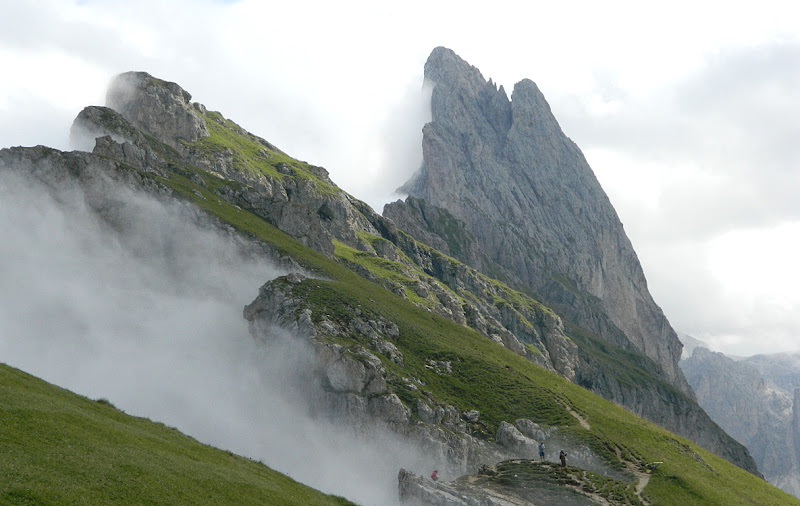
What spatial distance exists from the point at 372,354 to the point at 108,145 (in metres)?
94.3

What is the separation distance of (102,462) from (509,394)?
8125 cm

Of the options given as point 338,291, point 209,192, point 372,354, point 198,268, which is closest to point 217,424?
point 372,354

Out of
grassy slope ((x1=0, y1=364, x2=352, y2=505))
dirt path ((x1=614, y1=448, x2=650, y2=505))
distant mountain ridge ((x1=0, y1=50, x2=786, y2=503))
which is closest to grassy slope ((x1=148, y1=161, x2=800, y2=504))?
distant mountain ridge ((x1=0, y1=50, x2=786, y2=503))

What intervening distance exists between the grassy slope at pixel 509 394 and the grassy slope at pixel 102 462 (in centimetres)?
4839

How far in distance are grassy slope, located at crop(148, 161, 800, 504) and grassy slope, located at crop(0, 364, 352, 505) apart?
48.4 metres

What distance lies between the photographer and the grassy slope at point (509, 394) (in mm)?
84562

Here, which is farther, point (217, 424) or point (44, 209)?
point (44, 209)

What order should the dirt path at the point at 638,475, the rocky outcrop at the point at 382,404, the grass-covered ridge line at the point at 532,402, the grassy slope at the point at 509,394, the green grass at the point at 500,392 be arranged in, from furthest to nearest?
1. the rocky outcrop at the point at 382,404
2. the green grass at the point at 500,392
3. the grassy slope at the point at 509,394
4. the grass-covered ridge line at the point at 532,402
5. the dirt path at the point at 638,475

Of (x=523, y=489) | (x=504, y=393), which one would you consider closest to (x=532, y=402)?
(x=504, y=393)

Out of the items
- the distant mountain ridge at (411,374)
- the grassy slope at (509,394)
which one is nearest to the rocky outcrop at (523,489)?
the distant mountain ridge at (411,374)

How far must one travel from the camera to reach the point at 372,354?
10481cm

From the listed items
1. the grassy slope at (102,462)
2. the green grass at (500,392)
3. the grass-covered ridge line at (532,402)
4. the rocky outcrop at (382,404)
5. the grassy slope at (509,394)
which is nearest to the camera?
the grassy slope at (102,462)

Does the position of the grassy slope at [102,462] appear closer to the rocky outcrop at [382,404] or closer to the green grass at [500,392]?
the rocky outcrop at [382,404]

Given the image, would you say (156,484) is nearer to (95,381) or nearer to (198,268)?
(95,381)
